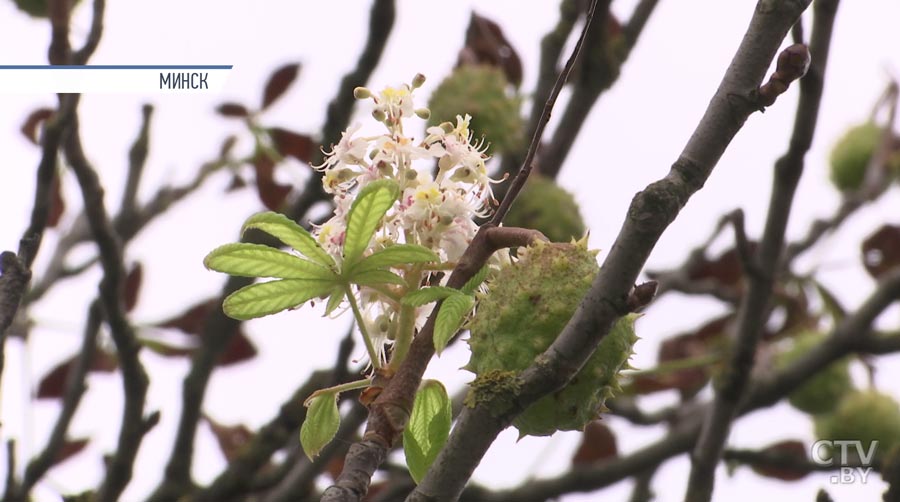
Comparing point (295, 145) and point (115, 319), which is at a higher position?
point (295, 145)

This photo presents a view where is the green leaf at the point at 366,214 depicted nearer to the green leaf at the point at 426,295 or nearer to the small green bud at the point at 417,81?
the green leaf at the point at 426,295

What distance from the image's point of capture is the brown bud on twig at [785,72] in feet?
4.44

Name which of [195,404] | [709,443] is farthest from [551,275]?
[195,404]

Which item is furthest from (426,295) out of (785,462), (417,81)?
(785,462)

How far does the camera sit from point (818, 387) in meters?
4.05

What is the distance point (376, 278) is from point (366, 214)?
9 cm

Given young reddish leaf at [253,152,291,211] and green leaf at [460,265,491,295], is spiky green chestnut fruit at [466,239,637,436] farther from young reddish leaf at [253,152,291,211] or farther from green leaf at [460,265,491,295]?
young reddish leaf at [253,152,291,211]

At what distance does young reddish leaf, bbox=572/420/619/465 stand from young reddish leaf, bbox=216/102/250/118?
151cm

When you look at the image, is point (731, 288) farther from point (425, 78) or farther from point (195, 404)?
point (425, 78)

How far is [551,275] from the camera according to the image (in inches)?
57.7

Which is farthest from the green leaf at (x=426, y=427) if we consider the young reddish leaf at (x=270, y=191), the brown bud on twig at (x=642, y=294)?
the young reddish leaf at (x=270, y=191)

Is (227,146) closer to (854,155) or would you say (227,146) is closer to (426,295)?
(854,155)

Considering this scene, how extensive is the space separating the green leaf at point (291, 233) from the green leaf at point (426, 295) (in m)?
0.11

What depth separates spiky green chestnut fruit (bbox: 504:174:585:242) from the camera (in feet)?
9.58
